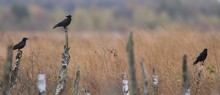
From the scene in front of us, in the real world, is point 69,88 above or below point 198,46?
below

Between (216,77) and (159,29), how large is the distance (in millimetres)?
3187

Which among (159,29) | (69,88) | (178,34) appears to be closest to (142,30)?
(159,29)

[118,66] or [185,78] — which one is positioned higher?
[118,66]

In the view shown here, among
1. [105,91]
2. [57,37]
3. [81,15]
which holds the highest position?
[81,15]

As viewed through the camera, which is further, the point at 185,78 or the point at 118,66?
the point at 118,66

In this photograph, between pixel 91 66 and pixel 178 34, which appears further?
pixel 178 34

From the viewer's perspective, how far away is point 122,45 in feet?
24.5

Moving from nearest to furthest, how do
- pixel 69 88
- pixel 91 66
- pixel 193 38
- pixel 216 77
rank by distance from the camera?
pixel 216 77
pixel 69 88
pixel 91 66
pixel 193 38

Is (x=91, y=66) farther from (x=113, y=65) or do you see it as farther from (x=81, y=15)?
(x=81, y=15)

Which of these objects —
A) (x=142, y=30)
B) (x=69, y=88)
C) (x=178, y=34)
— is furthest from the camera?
(x=142, y=30)

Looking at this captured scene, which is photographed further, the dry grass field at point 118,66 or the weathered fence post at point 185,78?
the dry grass field at point 118,66

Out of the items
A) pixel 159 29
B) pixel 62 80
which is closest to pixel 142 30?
pixel 159 29

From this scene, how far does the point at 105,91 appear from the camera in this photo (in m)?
6.27

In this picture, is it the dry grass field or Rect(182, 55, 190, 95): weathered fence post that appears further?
the dry grass field
